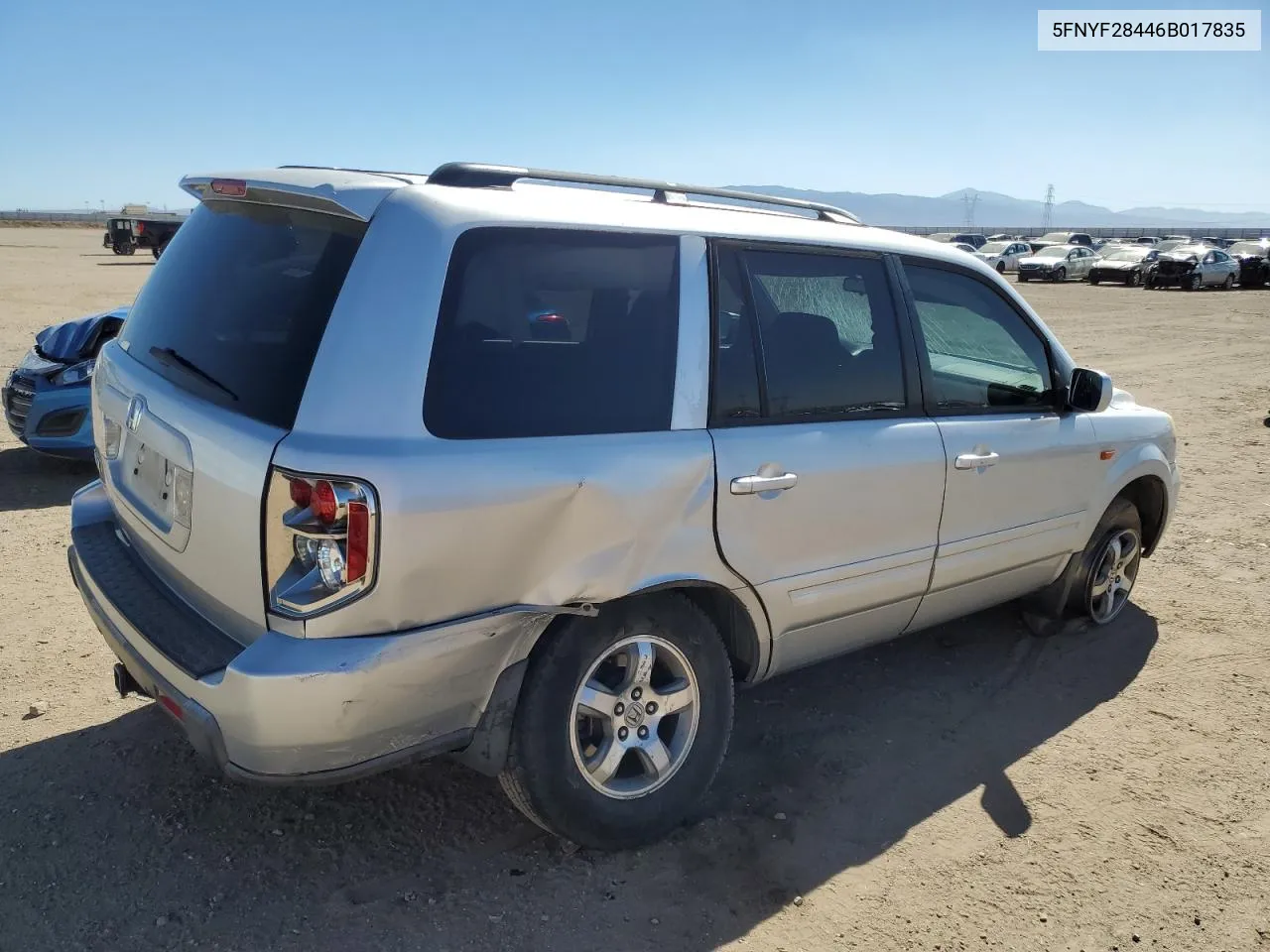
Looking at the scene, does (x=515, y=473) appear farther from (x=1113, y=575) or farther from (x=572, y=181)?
(x=1113, y=575)

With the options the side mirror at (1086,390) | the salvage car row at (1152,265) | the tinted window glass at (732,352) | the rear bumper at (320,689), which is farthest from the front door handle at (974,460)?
the salvage car row at (1152,265)

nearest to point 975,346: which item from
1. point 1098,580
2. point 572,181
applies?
point 1098,580

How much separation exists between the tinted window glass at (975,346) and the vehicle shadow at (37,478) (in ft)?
18.4

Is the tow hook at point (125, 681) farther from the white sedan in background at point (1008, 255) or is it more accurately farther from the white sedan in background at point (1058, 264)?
the white sedan in background at point (1008, 255)

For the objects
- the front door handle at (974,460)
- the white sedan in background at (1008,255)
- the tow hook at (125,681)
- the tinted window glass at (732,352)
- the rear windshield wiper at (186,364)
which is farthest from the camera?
the white sedan in background at (1008,255)

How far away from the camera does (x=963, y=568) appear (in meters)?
3.87

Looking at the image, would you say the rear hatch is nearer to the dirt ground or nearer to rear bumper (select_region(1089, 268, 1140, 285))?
the dirt ground

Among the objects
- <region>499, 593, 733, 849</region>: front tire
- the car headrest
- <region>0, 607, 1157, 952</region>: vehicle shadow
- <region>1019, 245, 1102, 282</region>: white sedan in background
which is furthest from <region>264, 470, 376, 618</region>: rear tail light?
<region>1019, 245, 1102, 282</region>: white sedan in background

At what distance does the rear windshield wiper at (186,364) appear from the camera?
263 centimetres

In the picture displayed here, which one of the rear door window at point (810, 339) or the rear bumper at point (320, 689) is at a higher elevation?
the rear door window at point (810, 339)

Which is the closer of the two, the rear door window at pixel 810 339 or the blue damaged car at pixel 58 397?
the rear door window at pixel 810 339

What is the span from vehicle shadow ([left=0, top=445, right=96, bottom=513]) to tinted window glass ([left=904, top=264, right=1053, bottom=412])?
561 centimetres

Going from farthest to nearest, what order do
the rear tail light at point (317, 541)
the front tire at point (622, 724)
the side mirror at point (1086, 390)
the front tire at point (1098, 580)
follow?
1. the front tire at point (1098, 580)
2. the side mirror at point (1086, 390)
3. the front tire at point (622, 724)
4. the rear tail light at point (317, 541)

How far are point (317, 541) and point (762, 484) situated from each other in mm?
1323
